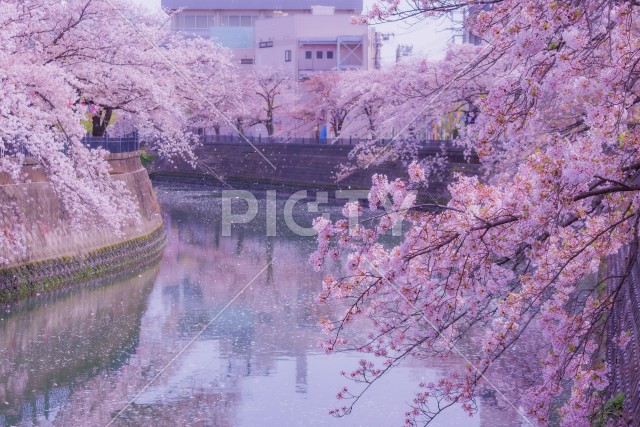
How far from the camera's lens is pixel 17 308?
18641 mm

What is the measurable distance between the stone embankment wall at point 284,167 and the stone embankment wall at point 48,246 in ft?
59.0

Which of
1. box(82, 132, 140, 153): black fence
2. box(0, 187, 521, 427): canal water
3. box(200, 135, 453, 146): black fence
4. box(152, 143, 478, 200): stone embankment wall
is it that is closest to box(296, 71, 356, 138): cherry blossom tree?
box(200, 135, 453, 146): black fence

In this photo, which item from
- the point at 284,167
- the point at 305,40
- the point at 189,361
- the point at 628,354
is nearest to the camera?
the point at 628,354

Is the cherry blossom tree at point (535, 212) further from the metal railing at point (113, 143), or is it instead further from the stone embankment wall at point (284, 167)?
the stone embankment wall at point (284, 167)

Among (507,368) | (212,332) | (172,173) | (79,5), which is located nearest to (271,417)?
(507,368)

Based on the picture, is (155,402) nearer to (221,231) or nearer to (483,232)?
(483,232)

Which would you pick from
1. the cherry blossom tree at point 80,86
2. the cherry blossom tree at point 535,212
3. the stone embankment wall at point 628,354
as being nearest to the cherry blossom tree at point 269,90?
the cherry blossom tree at point 80,86

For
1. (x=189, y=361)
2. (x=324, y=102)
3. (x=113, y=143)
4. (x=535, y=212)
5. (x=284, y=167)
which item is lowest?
(x=189, y=361)

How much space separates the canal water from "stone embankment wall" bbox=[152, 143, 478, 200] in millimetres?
19919

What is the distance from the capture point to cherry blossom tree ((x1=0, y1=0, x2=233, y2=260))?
694 inches

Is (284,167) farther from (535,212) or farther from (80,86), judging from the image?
(535,212)

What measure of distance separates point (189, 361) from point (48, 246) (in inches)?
271

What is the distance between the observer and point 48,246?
21000 mm

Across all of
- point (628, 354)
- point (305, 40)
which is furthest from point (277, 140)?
point (628, 354)
